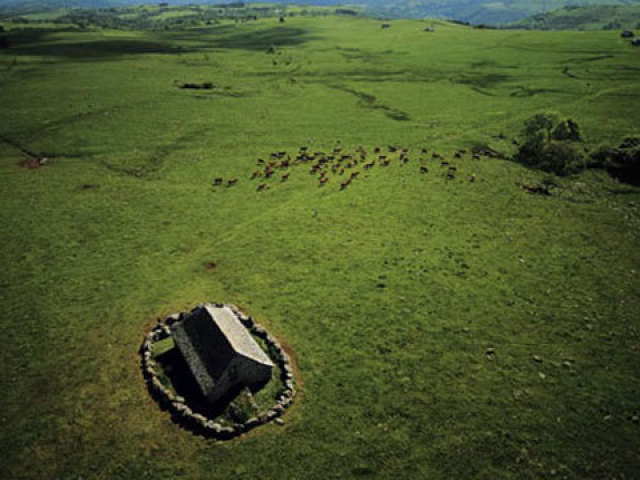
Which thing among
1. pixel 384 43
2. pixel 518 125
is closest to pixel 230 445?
pixel 518 125

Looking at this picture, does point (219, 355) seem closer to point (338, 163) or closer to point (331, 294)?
point (331, 294)

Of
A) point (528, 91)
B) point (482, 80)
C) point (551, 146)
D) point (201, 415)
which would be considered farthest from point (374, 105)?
point (201, 415)

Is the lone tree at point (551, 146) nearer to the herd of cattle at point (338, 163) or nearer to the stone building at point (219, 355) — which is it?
the herd of cattle at point (338, 163)

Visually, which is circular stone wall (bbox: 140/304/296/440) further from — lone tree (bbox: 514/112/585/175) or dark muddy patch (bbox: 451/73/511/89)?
dark muddy patch (bbox: 451/73/511/89)

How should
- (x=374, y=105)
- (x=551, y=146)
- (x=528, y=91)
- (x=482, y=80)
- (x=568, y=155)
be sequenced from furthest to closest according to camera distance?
(x=482, y=80)
(x=528, y=91)
(x=374, y=105)
(x=551, y=146)
(x=568, y=155)

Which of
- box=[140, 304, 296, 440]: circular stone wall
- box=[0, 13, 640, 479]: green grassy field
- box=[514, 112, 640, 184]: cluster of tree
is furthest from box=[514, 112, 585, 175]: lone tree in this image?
box=[140, 304, 296, 440]: circular stone wall

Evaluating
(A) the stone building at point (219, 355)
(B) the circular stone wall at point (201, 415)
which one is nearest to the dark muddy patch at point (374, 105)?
(B) the circular stone wall at point (201, 415)
